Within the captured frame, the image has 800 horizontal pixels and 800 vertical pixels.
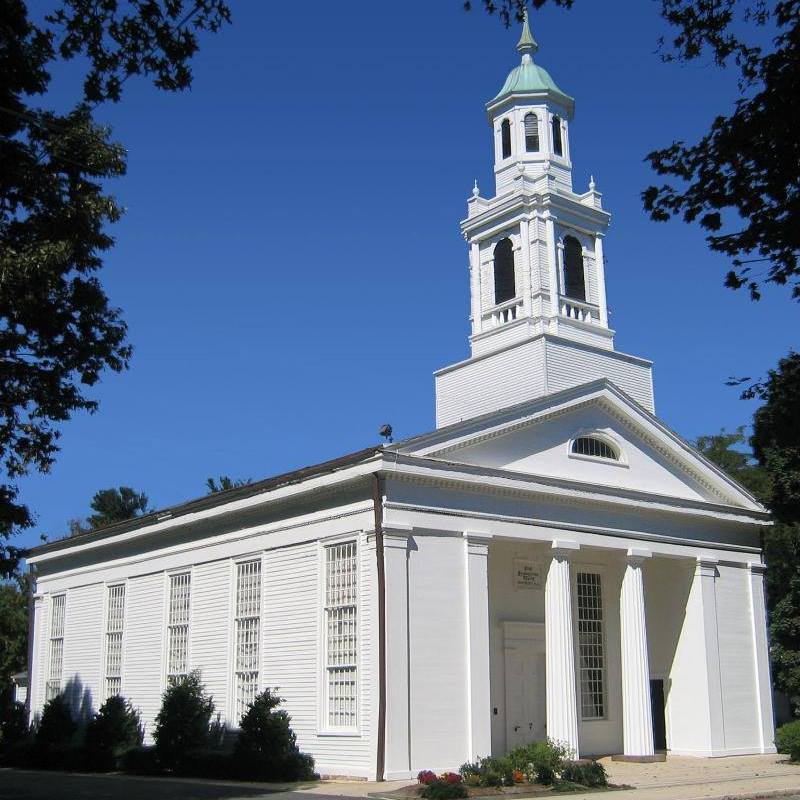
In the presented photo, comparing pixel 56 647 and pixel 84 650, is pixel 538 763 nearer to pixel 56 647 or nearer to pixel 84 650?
pixel 84 650

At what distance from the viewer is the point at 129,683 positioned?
1284 inches

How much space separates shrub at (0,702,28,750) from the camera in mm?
34625

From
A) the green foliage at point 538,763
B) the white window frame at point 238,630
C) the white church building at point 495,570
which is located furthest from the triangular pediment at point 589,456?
the green foliage at point 538,763

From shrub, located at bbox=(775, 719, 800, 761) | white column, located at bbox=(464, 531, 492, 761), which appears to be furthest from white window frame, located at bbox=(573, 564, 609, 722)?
white column, located at bbox=(464, 531, 492, 761)

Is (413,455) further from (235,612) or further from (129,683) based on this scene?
(129,683)

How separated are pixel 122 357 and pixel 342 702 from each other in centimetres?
978

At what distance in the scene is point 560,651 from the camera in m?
27.1

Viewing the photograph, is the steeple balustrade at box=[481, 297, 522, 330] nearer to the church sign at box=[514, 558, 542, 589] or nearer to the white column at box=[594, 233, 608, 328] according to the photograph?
the white column at box=[594, 233, 608, 328]

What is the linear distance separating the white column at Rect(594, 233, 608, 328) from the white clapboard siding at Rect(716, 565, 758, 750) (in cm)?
855

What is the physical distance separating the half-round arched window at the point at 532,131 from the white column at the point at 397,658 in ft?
54.4

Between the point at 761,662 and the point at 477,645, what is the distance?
38.2 ft

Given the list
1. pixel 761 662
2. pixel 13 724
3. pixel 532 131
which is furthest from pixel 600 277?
pixel 13 724

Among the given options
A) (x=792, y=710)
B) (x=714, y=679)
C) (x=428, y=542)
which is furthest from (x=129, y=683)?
(x=792, y=710)

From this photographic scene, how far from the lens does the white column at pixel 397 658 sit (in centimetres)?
2320
